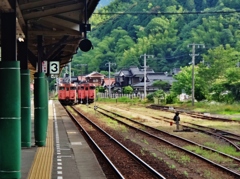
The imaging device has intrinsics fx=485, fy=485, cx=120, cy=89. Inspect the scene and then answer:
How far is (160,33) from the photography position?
409ft

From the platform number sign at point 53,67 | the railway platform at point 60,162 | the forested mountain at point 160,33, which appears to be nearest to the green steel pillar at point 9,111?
the railway platform at point 60,162

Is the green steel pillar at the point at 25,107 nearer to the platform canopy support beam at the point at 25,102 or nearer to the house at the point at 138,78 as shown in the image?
the platform canopy support beam at the point at 25,102

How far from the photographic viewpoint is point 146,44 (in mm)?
120875

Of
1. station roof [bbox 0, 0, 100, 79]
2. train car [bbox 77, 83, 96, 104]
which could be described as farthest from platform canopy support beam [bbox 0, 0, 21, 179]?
train car [bbox 77, 83, 96, 104]

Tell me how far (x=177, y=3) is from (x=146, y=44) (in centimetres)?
1940

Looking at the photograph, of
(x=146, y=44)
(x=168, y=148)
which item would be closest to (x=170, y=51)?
(x=146, y=44)

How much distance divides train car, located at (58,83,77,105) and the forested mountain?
47354 mm

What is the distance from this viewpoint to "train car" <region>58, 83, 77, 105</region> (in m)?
52.1

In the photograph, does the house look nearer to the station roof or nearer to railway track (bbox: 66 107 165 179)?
railway track (bbox: 66 107 165 179)

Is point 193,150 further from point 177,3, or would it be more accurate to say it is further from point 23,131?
point 177,3

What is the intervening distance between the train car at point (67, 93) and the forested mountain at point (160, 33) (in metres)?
47.4

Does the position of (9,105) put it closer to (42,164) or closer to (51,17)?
(42,164)

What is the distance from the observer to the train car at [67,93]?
52062 mm

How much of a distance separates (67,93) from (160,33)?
75.3m
